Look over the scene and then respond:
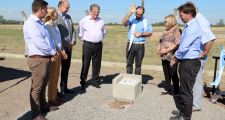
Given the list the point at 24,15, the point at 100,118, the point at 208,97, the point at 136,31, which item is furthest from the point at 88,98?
the point at 24,15

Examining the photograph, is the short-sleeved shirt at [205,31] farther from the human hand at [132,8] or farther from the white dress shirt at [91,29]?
the white dress shirt at [91,29]

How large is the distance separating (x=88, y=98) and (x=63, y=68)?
0.82 m

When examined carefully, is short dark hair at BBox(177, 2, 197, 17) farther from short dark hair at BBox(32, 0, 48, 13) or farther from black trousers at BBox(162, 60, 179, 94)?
short dark hair at BBox(32, 0, 48, 13)

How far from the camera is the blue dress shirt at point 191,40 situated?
5102 millimetres

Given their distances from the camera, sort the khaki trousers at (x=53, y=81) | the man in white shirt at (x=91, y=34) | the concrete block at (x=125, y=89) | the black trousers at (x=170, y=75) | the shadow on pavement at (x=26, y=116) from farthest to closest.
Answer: the man in white shirt at (x=91, y=34)
the black trousers at (x=170, y=75)
the concrete block at (x=125, y=89)
the khaki trousers at (x=53, y=81)
the shadow on pavement at (x=26, y=116)

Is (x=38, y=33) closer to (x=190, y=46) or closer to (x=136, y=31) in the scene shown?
(x=190, y=46)

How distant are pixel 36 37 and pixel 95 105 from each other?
2.18 m

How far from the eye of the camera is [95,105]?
659cm

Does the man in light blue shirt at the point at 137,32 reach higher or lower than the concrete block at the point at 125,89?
higher

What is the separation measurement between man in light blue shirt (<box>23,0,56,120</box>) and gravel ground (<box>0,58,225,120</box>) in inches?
28.5

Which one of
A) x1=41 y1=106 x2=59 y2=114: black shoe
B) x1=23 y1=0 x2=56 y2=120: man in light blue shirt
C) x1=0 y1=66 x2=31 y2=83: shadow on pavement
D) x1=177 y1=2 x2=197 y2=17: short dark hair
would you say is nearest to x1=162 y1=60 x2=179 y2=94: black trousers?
x1=177 y1=2 x2=197 y2=17: short dark hair

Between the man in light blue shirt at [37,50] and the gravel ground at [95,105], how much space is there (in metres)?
0.72

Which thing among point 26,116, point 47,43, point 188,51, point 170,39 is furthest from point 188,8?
point 26,116

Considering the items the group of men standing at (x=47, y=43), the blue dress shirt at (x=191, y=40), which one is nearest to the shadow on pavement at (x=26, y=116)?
the group of men standing at (x=47, y=43)
